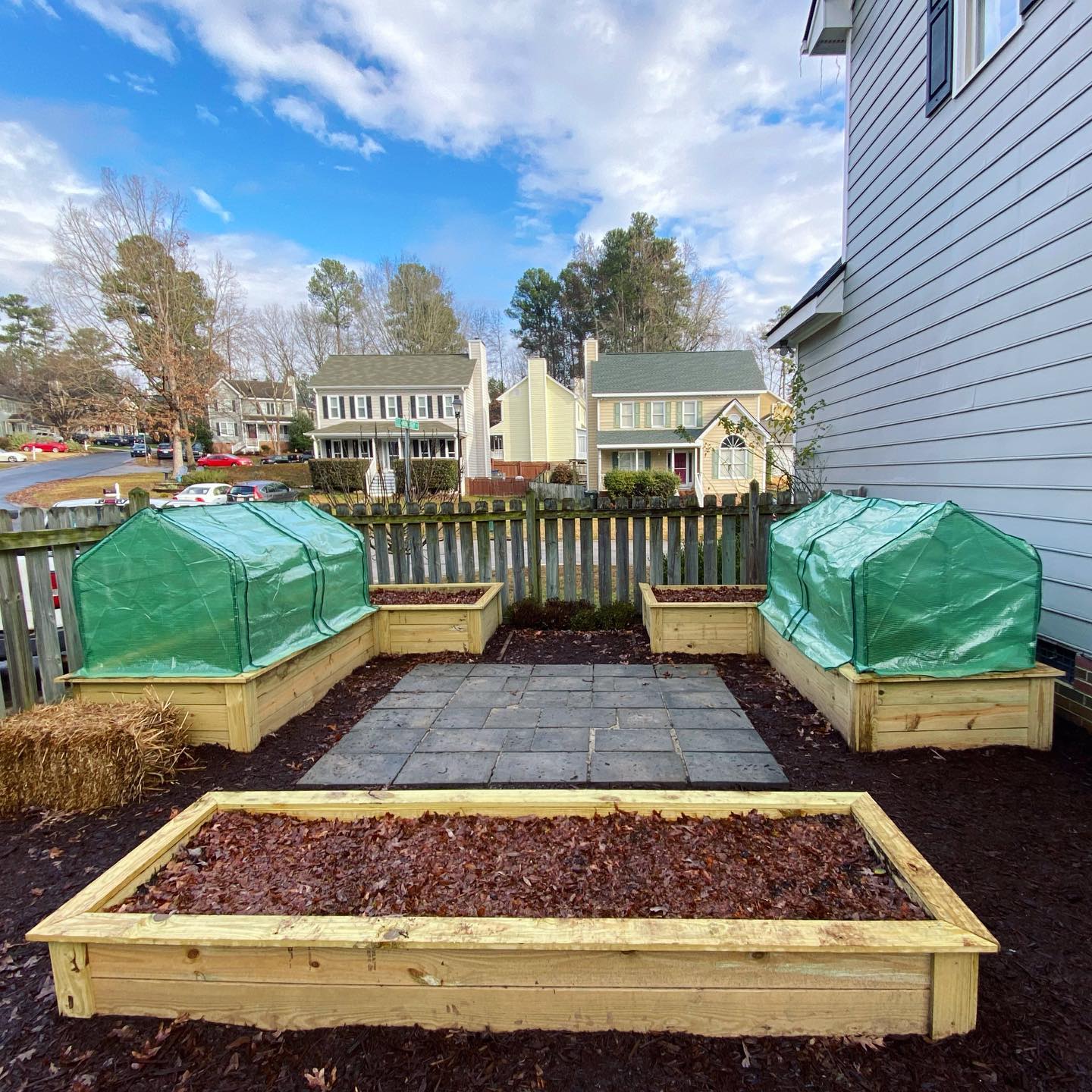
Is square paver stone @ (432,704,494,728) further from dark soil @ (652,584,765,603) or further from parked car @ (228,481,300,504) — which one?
parked car @ (228,481,300,504)

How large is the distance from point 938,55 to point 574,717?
5976mm

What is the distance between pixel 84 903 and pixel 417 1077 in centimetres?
114

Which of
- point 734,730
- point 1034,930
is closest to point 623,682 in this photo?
point 734,730

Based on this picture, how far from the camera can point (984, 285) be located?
4234 millimetres

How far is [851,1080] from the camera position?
4.74 ft

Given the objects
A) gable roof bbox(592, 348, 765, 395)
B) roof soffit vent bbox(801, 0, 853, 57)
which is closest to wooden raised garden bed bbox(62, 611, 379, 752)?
roof soffit vent bbox(801, 0, 853, 57)

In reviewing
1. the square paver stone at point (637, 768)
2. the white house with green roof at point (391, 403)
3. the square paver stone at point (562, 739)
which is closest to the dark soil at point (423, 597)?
the square paver stone at point (562, 739)

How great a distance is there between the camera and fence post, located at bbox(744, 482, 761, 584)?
19.9 feet

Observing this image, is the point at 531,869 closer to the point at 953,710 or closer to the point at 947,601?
the point at 953,710

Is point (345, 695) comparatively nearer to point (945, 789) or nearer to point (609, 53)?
point (945, 789)

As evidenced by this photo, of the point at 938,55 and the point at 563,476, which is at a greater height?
the point at 938,55

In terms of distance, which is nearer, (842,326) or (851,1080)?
(851,1080)

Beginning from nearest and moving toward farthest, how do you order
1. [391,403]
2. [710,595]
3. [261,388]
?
1. [710,595]
2. [391,403]
3. [261,388]

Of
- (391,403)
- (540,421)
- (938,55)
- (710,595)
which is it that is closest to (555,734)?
(710,595)
